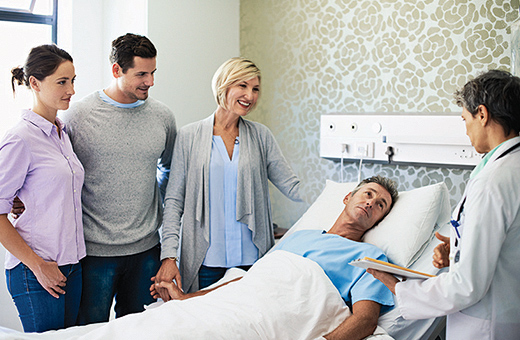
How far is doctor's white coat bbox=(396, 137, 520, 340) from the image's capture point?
119 cm

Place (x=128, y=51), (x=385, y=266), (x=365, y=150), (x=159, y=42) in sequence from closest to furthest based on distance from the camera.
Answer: (x=385, y=266) → (x=128, y=51) → (x=365, y=150) → (x=159, y=42)

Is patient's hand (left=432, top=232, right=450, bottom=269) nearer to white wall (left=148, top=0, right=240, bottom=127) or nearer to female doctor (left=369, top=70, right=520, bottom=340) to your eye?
female doctor (left=369, top=70, right=520, bottom=340)

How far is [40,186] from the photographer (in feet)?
5.24

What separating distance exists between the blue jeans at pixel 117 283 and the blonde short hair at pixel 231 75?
2.41ft

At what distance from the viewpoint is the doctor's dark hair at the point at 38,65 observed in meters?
1.60

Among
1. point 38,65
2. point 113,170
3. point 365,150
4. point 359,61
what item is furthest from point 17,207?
point 359,61

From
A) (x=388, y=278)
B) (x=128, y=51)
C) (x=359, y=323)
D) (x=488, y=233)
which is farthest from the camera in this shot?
(x=128, y=51)

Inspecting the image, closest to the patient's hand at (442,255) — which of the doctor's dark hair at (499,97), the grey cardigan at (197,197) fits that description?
the doctor's dark hair at (499,97)

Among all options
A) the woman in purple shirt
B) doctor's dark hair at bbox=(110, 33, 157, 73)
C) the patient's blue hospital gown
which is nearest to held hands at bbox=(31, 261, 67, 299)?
the woman in purple shirt

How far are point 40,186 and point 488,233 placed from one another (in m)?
1.39

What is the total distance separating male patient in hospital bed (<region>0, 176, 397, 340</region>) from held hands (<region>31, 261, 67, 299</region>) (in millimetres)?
147

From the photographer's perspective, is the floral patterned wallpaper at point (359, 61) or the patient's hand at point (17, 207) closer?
the patient's hand at point (17, 207)

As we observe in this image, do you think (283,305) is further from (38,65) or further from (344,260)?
(38,65)

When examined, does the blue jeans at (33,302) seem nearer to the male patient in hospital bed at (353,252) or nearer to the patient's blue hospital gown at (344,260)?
the male patient in hospital bed at (353,252)
